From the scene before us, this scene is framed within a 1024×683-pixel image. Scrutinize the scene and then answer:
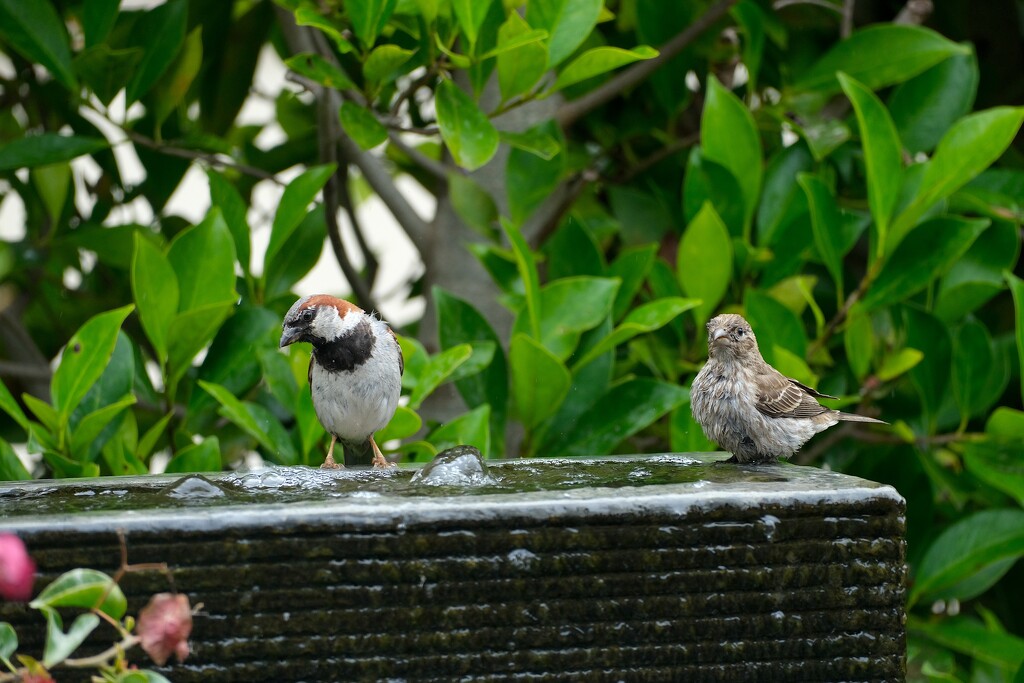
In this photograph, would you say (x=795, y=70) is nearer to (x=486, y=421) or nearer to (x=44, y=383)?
(x=486, y=421)

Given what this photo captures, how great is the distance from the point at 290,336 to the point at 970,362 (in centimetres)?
153

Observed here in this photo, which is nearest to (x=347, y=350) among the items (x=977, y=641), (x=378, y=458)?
(x=378, y=458)

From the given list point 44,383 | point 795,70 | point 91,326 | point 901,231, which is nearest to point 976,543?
point 901,231

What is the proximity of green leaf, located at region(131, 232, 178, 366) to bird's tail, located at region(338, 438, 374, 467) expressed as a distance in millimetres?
421

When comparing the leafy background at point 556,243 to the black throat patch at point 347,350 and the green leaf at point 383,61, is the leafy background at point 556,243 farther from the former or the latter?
the black throat patch at point 347,350

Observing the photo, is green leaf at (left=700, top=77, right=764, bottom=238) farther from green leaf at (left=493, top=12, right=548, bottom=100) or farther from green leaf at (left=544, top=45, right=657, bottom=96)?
green leaf at (left=493, top=12, right=548, bottom=100)

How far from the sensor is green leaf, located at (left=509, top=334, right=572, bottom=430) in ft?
7.12

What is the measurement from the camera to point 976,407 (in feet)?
8.43

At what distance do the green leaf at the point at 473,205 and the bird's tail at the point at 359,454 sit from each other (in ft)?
2.18

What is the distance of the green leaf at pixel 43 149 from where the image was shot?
242 centimetres

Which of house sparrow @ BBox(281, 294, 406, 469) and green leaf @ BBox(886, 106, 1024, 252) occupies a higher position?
green leaf @ BBox(886, 106, 1024, 252)

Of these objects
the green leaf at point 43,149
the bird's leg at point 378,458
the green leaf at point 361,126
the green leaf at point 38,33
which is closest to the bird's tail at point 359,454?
the bird's leg at point 378,458

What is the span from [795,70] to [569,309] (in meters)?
1.22

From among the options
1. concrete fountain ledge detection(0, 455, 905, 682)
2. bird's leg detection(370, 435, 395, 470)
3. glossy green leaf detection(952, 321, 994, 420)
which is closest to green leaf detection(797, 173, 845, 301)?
glossy green leaf detection(952, 321, 994, 420)
